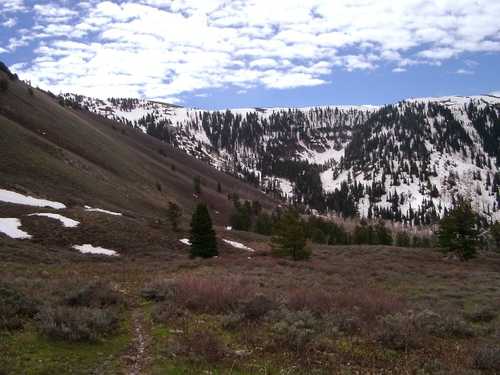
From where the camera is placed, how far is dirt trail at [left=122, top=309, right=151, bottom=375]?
888cm

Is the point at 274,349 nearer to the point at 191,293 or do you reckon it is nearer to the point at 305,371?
the point at 305,371

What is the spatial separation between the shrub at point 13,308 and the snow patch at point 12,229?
29.1 meters

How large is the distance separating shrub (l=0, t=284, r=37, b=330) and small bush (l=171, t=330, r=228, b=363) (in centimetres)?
417

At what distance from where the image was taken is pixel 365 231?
4279 inches

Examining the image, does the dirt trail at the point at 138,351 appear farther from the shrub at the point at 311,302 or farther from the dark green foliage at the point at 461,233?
the dark green foliage at the point at 461,233

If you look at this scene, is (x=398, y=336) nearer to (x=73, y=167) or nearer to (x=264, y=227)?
(x=73, y=167)

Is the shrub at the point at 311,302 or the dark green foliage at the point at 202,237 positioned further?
the dark green foliage at the point at 202,237

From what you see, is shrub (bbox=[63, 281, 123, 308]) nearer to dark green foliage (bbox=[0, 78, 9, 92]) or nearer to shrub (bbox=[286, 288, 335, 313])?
shrub (bbox=[286, 288, 335, 313])

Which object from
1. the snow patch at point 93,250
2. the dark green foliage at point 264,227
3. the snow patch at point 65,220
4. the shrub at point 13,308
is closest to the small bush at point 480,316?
the shrub at point 13,308

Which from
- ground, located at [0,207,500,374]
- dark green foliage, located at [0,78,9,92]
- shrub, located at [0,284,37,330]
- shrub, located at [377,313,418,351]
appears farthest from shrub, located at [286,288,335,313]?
dark green foliage, located at [0,78,9,92]

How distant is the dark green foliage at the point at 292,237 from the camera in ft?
149

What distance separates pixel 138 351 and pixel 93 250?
33164 mm

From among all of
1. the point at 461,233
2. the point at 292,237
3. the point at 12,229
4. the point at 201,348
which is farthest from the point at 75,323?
the point at 461,233

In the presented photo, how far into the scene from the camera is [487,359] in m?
9.70
